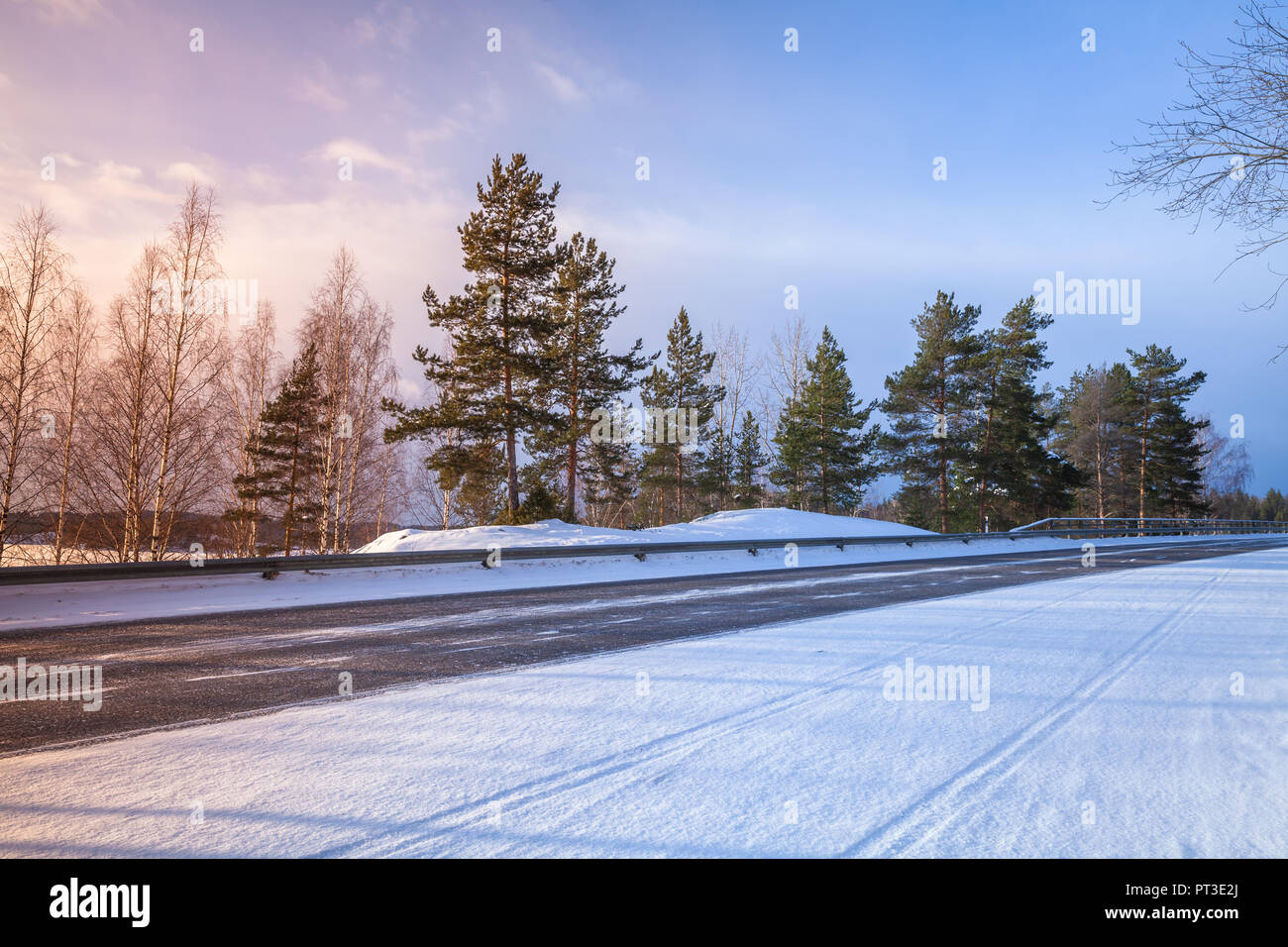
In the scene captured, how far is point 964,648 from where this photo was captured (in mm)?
6621

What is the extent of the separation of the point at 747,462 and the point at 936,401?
1323 centimetres

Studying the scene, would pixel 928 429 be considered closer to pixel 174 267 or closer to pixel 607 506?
pixel 607 506

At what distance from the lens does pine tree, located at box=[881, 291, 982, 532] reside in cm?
4209

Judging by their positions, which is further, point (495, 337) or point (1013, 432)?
point (1013, 432)

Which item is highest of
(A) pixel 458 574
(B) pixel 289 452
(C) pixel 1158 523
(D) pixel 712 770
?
(B) pixel 289 452

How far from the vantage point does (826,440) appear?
41406mm

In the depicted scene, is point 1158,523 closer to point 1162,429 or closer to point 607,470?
point 1162,429

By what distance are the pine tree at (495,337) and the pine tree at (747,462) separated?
21.7 metres

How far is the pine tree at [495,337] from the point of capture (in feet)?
88.8

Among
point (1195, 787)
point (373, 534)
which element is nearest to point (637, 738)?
point (1195, 787)

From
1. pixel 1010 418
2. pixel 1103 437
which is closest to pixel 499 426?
pixel 1010 418

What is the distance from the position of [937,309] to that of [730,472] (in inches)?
687

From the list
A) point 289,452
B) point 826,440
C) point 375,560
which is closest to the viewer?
point 375,560

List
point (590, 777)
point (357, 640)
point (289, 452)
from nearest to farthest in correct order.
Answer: point (590, 777), point (357, 640), point (289, 452)
